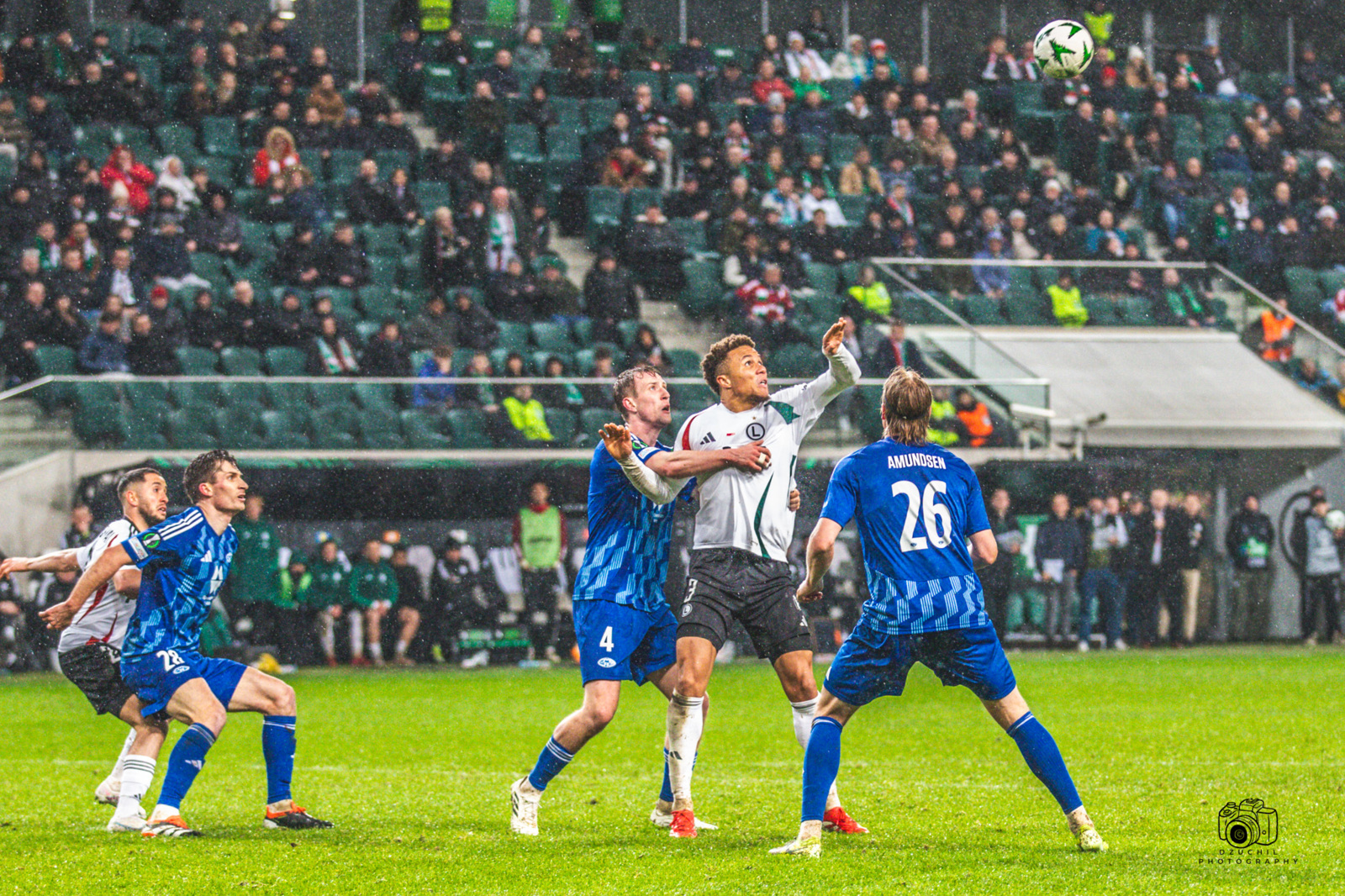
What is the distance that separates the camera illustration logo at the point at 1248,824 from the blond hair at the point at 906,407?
203cm

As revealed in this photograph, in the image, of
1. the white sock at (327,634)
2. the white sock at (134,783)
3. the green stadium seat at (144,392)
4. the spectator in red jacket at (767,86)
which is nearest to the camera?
the white sock at (134,783)

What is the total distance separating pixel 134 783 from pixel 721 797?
2848 millimetres

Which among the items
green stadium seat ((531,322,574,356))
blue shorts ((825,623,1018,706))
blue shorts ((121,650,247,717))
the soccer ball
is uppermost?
the soccer ball

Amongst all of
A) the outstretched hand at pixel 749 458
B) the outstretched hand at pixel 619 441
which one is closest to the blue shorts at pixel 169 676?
the outstretched hand at pixel 619 441

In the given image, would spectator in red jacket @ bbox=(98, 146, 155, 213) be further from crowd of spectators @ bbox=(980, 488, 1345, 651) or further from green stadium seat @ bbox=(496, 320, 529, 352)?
crowd of spectators @ bbox=(980, 488, 1345, 651)

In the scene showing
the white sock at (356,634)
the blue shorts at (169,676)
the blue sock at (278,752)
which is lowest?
the white sock at (356,634)

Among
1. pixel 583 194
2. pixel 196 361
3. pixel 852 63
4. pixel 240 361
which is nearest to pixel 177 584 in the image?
pixel 196 361

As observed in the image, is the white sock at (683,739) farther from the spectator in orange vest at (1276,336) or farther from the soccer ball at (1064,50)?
the spectator in orange vest at (1276,336)

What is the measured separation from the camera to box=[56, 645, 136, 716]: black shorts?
8.27 meters

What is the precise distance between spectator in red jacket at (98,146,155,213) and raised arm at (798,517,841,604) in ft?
52.1

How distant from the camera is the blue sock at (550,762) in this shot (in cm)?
697

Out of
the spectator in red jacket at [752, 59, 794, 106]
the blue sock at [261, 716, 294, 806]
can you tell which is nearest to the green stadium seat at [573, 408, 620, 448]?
the spectator in red jacket at [752, 59, 794, 106]

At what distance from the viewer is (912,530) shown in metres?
6.36

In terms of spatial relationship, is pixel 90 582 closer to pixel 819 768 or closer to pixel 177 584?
pixel 177 584
